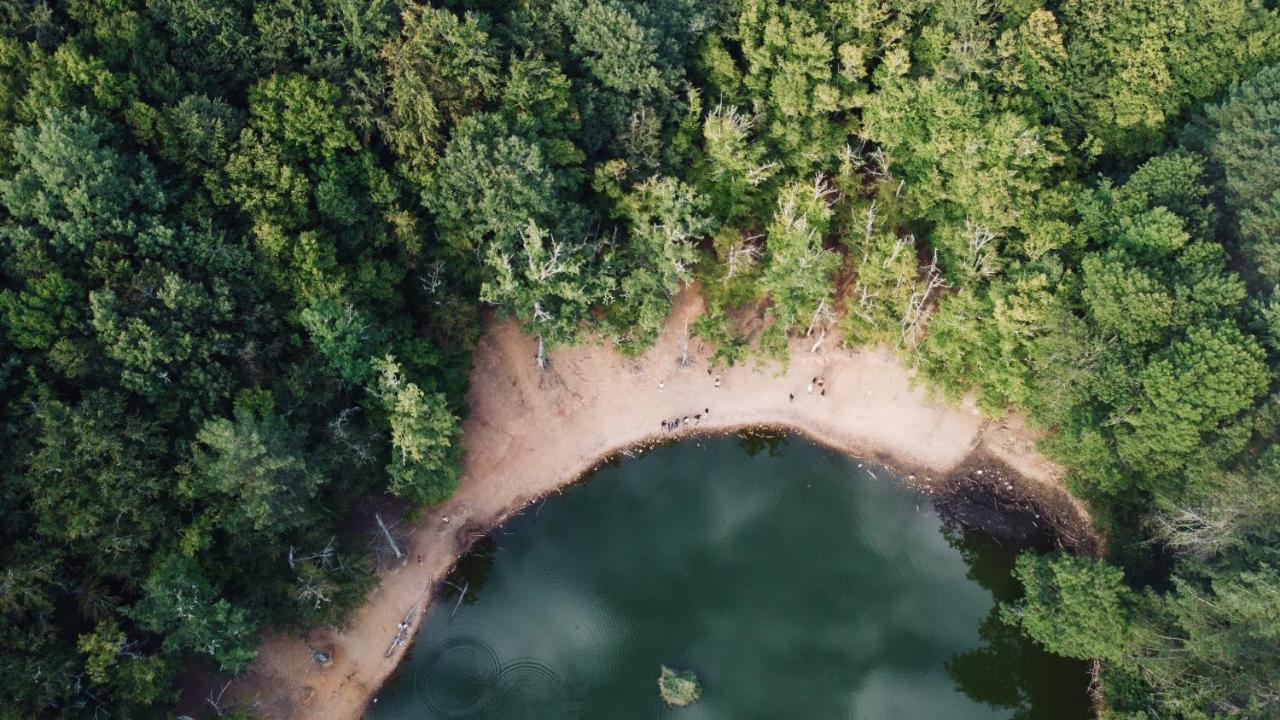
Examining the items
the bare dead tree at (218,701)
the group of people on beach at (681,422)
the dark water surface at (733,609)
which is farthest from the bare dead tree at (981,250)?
the bare dead tree at (218,701)

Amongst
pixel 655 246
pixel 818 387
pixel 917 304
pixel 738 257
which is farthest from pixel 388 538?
pixel 917 304

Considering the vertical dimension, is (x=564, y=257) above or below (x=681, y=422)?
above

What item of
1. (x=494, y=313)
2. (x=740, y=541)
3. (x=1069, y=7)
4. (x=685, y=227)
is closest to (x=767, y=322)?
(x=685, y=227)

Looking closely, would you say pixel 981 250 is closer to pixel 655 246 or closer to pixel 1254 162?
pixel 1254 162

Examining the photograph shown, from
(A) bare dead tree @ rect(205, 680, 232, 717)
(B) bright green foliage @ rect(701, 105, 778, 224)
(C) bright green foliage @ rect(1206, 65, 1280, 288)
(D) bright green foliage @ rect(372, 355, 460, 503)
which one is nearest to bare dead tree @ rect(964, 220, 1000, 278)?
(B) bright green foliage @ rect(701, 105, 778, 224)

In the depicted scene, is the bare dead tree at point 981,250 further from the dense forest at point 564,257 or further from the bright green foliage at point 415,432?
the bright green foliage at point 415,432

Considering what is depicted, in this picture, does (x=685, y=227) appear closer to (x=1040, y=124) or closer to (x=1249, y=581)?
(x=1040, y=124)

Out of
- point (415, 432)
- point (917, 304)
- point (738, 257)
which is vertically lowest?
point (415, 432)
